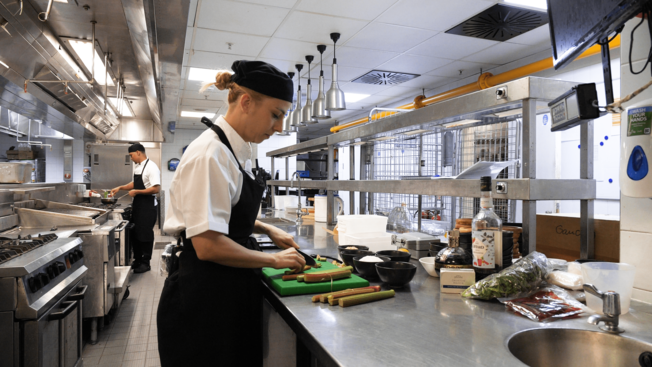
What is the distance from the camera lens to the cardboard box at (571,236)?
4.83 feet

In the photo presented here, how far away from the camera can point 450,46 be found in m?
4.92

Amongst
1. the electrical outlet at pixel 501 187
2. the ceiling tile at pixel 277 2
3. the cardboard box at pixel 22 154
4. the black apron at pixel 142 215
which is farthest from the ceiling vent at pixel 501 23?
the cardboard box at pixel 22 154

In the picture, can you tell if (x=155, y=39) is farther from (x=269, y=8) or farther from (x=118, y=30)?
(x=269, y=8)

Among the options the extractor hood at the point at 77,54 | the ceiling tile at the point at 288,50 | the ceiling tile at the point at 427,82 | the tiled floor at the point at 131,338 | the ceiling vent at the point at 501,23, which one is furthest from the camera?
the ceiling tile at the point at 427,82

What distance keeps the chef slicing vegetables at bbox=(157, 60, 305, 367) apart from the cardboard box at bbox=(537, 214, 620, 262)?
3.47 feet

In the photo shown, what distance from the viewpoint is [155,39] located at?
294cm

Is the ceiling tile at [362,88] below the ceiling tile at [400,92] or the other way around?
the other way around

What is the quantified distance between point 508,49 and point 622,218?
432 centimetres

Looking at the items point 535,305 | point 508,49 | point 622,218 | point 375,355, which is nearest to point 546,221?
point 622,218

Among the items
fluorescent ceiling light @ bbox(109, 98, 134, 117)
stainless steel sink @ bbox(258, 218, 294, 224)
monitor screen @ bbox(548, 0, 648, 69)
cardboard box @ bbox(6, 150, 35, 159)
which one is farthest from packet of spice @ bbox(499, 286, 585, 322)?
cardboard box @ bbox(6, 150, 35, 159)

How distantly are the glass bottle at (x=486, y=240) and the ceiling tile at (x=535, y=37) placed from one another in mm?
3812

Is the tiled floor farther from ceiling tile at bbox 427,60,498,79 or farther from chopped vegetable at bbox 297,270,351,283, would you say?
ceiling tile at bbox 427,60,498,79

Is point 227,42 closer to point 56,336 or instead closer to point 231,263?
point 56,336

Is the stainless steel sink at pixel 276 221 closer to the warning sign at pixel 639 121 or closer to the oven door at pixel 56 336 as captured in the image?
the oven door at pixel 56 336
